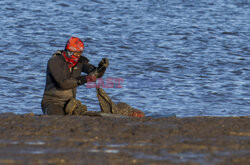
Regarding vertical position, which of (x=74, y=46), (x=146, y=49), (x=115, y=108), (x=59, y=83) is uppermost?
(x=74, y=46)

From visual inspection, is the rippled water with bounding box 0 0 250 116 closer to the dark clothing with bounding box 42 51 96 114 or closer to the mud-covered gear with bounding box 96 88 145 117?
the mud-covered gear with bounding box 96 88 145 117

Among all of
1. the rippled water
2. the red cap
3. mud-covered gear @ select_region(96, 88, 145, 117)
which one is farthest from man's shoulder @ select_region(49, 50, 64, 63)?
the rippled water

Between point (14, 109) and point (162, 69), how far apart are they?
6402 mm

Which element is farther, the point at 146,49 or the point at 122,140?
the point at 146,49

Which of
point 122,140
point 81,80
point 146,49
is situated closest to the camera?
point 122,140

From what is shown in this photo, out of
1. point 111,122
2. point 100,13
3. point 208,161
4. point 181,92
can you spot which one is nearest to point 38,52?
point 181,92

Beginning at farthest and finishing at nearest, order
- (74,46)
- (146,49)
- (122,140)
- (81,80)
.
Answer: (146,49)
(74,46)
(81,80)
(122,140)

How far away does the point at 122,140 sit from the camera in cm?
718

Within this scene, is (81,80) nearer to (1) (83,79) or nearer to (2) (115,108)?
(1) (83,79)

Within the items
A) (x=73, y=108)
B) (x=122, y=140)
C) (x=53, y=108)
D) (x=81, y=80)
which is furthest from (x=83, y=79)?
(x=122, y=140)

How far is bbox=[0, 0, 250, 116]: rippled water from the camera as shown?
48.1 ft

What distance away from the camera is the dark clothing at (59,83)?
9.81m

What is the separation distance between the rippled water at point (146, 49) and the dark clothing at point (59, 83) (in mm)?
3107

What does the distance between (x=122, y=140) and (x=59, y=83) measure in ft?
9.68
